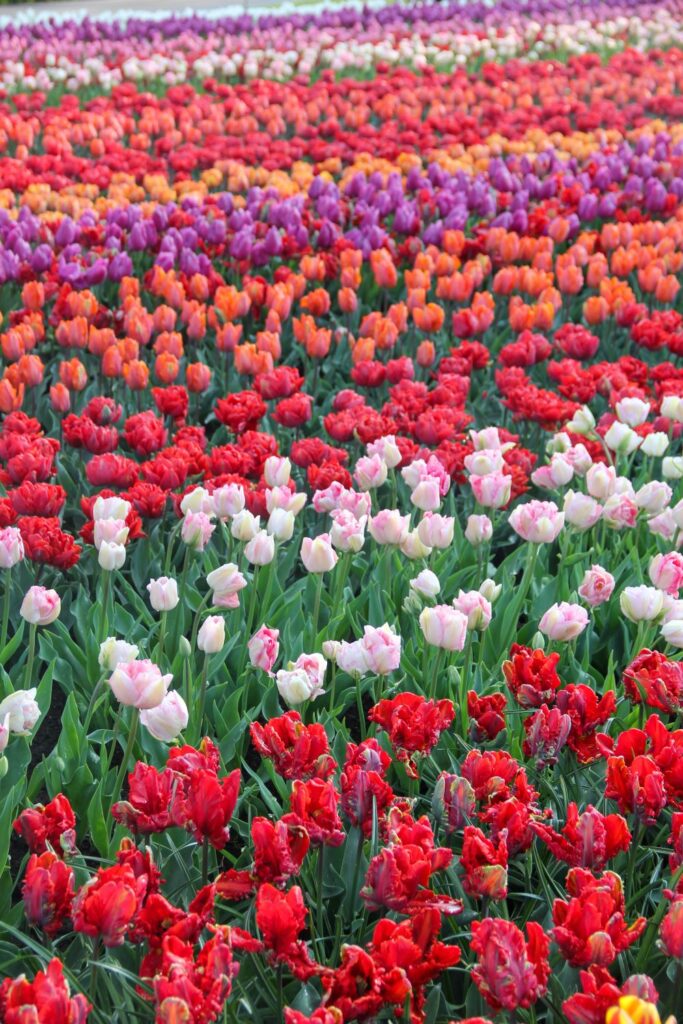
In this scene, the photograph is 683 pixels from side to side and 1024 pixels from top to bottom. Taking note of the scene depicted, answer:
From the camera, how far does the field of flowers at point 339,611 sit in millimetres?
1665

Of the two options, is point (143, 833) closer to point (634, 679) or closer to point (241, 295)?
point (634, 679)

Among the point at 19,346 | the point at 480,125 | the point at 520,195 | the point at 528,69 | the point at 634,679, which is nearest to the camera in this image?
the point at 634,679

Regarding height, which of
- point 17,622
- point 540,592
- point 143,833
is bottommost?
point 17,622

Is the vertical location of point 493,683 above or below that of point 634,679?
below

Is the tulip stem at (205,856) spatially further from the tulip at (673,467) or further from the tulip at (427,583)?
the tulip at (673,467)

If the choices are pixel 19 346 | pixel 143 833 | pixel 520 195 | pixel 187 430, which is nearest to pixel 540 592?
pixel 187 430

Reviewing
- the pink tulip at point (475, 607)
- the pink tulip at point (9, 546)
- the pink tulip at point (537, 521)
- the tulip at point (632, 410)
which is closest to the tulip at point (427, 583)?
the pink tulip at point (475, 607)

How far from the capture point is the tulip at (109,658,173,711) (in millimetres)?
1900

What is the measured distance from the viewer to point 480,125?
982cm

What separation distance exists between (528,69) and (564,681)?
423 inches

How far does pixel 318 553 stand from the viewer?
2471 mm

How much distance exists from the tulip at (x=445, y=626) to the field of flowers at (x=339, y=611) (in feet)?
0.06

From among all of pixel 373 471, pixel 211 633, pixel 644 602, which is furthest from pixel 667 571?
pixel 211 633

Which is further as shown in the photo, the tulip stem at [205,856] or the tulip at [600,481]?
the tulip at [600,481]
